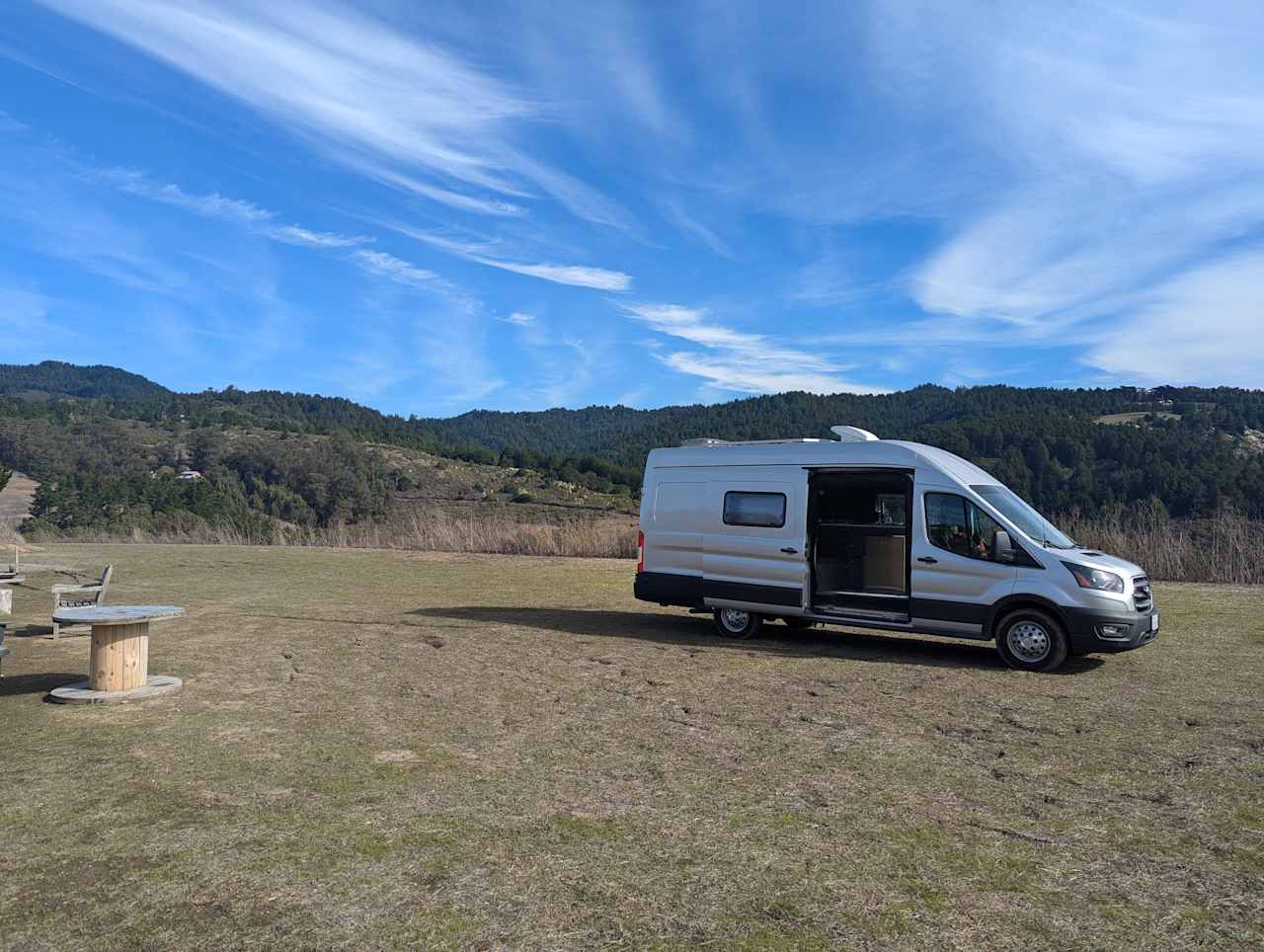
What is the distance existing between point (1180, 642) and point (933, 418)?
205 feet

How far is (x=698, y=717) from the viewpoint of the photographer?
6.66 meters

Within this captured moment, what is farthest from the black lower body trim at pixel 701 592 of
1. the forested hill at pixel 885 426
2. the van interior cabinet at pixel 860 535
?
the forested hill at pixel 885 426

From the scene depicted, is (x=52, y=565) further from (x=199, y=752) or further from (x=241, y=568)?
(x=199, y=752)

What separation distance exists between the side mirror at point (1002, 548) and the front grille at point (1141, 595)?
43.6 inches

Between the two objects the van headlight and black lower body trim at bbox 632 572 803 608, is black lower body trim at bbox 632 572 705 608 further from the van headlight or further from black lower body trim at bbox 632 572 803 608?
the van headlight

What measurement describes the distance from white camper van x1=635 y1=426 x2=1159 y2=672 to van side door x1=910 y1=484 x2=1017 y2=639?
0.01 metres

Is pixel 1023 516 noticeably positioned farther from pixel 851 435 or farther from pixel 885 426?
pixel 885 426

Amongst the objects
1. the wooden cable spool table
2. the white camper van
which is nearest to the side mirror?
the white camper van

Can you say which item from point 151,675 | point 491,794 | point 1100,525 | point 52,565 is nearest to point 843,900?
point 491,794

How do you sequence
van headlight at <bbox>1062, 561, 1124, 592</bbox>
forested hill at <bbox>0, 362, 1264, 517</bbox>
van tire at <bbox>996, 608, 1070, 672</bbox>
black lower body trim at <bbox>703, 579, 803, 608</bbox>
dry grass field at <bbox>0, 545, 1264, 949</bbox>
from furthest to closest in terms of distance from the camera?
forested hill at <bbox>0, 362, 1264, 517</bbox>, black lower body trim at <bbox>703, 579, 803, 608</bbox>, van tire at <bbox>996, 608, 1070, 672</bbox>, van headlight at <bbox>1062, 561, 1124, 592</bbox>, dry grass field at <bbox>0, 545, 1264, 949</bbox>

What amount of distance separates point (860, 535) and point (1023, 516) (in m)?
2.58

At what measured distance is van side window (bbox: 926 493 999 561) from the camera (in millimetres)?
9016

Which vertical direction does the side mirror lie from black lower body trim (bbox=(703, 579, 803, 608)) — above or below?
above

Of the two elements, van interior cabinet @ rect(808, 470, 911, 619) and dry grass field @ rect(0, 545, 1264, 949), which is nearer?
dry grass field @ rect(0, 545, 1264, 949)
